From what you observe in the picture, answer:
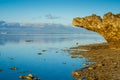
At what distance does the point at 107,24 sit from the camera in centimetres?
6191

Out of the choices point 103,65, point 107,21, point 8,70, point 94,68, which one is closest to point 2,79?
point 8,70

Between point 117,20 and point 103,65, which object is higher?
point 117,20

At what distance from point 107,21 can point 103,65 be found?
22.0 m

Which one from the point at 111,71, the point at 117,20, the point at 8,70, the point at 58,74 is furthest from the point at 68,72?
the point at 117,20

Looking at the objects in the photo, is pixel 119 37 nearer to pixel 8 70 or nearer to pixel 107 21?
pixel 107 21

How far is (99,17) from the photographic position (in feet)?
215

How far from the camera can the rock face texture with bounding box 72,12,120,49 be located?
6113 centimetres

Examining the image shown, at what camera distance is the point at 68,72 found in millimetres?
39094

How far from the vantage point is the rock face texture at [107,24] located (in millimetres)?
61131

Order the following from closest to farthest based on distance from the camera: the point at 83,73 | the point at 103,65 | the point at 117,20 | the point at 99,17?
the point at 83,73 → the point at 103,65 → the point at 117,20 → the point at 99,17

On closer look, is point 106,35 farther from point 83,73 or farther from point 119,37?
point 83,73

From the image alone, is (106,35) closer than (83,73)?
No

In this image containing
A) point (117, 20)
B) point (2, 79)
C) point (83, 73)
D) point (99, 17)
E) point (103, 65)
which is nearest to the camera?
point (2, 79)

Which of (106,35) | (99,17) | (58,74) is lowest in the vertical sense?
(58,74)
